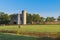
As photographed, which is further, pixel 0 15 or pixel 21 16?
pixel 0 15

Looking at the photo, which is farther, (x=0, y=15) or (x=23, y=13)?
(x=0, y=15)

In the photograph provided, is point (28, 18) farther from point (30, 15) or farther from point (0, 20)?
point (0, 20)

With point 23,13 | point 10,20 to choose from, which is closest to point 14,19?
point 10,20

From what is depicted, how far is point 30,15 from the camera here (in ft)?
362

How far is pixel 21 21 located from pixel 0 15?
18.5m

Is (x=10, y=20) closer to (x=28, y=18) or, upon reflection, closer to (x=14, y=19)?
(x=14, y=19)

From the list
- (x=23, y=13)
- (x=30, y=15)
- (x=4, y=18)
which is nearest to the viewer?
(x=23, y=13)

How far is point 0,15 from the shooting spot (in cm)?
10825

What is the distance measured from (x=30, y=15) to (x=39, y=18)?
645 cm

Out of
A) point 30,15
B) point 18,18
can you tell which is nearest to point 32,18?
point 30,15

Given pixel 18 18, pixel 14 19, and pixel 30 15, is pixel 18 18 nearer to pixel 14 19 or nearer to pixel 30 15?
pixel 14 19

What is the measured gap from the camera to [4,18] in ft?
336

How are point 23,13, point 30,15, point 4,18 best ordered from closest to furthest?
point 23,13 < point 4,18 < point 30,15

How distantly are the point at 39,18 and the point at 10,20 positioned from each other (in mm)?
21619
